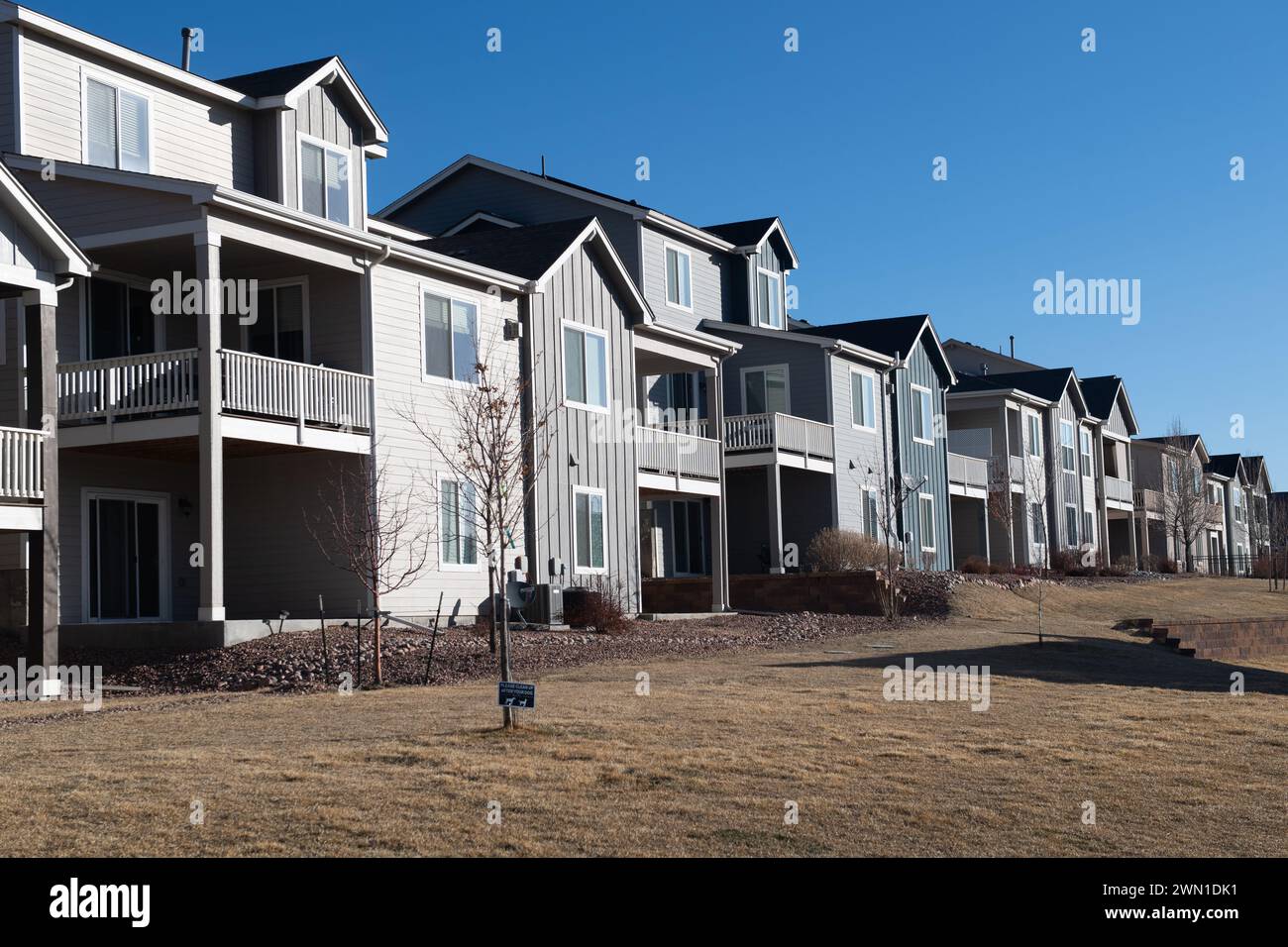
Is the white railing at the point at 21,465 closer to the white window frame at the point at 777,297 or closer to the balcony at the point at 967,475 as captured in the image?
the white window frame at the point at 777,297

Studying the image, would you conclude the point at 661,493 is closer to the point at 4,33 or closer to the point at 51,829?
the point at 4,33

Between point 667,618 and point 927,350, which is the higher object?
point 927,350

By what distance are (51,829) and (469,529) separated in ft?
54.3

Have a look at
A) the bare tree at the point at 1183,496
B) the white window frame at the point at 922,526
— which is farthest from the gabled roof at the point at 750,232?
the bare tree at the point at 1183,496

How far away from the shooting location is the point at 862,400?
129 feet

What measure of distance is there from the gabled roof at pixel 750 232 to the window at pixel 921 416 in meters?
6.39

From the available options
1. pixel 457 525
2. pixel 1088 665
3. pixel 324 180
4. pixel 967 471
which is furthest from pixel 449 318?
pixel 967 471

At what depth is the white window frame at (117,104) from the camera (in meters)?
22.6

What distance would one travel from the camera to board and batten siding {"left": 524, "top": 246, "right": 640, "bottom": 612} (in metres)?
26.4

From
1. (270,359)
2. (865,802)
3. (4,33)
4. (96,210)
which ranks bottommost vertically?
(865,802)

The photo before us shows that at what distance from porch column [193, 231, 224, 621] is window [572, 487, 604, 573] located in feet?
28.4

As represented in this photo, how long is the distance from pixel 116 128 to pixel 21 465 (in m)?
7.54

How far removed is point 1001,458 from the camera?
1948 inches

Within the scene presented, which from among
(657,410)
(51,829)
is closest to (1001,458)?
(657,410)
